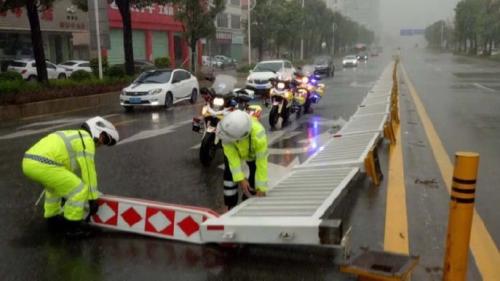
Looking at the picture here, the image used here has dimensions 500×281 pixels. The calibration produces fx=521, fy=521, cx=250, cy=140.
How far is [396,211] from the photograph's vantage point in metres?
5.70

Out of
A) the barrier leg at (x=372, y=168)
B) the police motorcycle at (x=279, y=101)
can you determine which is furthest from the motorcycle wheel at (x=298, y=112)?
the barrier leg at (x=372, y=168)

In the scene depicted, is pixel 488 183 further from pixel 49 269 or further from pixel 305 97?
pixel 305 97

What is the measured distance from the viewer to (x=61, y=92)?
18.4 metres

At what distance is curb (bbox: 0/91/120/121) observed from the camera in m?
15.8

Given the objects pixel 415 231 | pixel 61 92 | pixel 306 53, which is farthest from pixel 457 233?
pixel 306 53

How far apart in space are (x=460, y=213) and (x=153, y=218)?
2.82m

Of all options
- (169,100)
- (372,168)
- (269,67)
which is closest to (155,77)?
(169,100)

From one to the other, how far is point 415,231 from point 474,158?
1.83 meters

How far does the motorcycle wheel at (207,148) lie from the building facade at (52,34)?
27774 mm

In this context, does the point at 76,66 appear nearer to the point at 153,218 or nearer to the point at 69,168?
the point at 69,168

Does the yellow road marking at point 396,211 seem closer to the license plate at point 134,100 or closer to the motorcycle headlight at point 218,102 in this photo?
the motorcycle headlight at point 218,102

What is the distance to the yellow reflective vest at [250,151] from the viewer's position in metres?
4.88

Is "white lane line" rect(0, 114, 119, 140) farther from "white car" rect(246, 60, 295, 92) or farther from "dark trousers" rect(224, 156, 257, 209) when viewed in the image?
"white car" rect(246, 60, 295, 92)

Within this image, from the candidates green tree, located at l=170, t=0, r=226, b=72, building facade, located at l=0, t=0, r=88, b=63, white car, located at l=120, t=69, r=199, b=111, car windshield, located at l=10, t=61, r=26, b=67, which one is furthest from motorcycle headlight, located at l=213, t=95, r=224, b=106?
building facade, located at l=0, t=0, r=88, b=63
